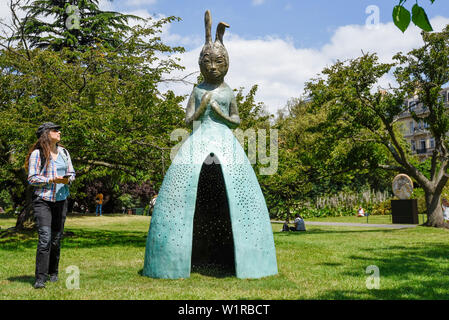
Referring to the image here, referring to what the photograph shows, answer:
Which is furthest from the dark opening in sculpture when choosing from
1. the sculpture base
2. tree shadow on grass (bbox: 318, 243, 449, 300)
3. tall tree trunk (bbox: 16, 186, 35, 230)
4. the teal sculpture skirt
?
the sculpture base

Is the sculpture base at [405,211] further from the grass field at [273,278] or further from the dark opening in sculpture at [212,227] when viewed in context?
the dark opening in sculpture at [212,227]

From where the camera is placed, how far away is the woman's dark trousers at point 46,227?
4.88 m

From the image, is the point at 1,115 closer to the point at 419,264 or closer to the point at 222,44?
the point at 222,44

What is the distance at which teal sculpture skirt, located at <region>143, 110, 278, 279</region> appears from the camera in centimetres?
555

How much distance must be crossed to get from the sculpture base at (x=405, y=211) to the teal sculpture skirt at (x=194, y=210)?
52.4ft

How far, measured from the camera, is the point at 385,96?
15812mm

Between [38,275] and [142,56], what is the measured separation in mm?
8328

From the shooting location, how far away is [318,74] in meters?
16.7

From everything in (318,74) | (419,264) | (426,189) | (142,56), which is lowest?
(419,264)

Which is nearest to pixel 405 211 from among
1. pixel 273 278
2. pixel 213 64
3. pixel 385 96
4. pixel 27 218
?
pixel 385 96

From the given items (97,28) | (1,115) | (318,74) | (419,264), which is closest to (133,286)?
(419,264)

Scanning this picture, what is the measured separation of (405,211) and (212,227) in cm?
1565

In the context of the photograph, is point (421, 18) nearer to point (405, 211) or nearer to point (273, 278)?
point (273, 278)

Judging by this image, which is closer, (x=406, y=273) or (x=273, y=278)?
(x=273, y=278)
